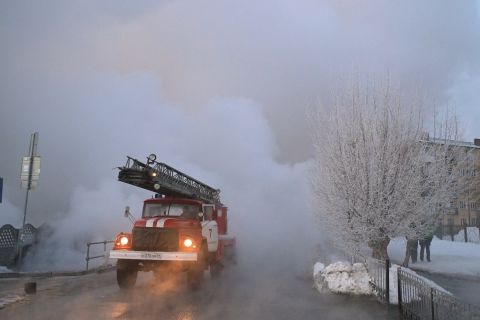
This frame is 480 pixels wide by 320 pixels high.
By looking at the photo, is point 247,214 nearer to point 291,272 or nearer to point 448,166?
point 291,272

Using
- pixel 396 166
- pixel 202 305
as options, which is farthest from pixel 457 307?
pixel 396 166

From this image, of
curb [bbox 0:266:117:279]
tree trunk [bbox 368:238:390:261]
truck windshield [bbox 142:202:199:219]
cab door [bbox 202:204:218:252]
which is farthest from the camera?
curb [bbox 0:266:117:279]

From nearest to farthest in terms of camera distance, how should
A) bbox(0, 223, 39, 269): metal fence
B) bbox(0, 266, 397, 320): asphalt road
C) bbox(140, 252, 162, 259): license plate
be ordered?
bbox(0, 266, 397, 320): asphalt road
bbox(140, 252, 162, 259): license plate
bbox(0, 223, 39, 269): metal fence

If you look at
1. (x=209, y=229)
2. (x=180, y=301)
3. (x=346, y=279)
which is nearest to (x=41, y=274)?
(x=209, y=229)

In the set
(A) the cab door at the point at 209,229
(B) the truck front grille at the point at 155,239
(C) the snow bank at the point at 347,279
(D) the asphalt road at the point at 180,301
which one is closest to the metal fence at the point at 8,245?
(D) the asphalt road at the point at 180,301

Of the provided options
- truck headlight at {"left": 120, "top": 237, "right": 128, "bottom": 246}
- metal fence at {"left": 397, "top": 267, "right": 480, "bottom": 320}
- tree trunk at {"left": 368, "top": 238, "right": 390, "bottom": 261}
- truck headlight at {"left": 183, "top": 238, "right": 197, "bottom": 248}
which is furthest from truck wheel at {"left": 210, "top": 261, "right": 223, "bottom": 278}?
metal fence at {"left": 397, "top": 267, "right": 480, "bottom": 320}

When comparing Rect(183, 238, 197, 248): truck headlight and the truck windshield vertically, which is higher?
the truck windshield

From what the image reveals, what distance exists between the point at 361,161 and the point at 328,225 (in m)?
2.62

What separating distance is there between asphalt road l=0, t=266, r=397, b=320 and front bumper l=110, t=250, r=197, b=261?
34.0 inches

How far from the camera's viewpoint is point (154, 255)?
8.82 m

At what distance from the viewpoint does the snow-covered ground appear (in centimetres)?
905

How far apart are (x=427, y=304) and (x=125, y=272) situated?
6.77m

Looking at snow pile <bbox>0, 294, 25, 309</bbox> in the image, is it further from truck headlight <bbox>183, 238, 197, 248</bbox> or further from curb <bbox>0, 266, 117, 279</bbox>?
truck headlight <bbox>183, 238, 197, 248</bbox>

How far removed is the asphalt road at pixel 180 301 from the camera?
7.00 metres
